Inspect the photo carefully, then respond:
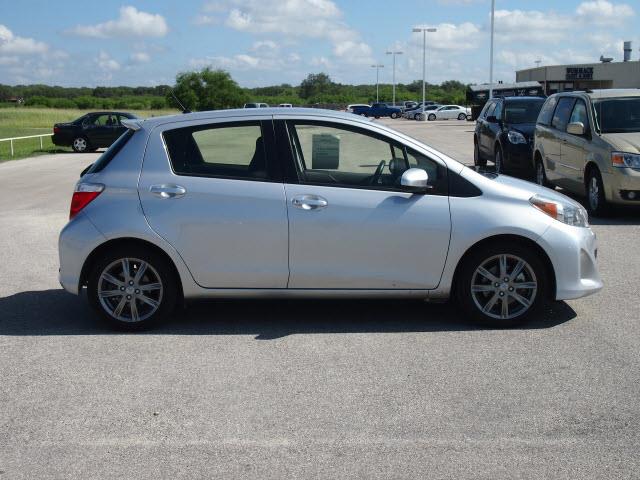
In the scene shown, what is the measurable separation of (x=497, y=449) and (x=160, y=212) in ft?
10.7

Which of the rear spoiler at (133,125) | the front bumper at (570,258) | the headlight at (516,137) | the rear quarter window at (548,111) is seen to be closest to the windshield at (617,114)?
the rear quarter window at (548,111)

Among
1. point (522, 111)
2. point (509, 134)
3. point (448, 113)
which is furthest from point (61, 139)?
point (448, 113)

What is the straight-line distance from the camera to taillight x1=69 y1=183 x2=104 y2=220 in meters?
6.62

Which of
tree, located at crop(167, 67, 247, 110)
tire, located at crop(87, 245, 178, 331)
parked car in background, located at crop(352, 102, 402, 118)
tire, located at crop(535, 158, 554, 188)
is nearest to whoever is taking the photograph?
tire, located at crop(87, 245, 178, 331)

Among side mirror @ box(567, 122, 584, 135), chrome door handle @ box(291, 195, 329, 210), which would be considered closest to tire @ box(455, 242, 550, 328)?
chrome door handle @ box(291, 195, 329, 210)

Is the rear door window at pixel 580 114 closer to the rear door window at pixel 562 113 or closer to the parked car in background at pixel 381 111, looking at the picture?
the rear door window at pixel 562 113

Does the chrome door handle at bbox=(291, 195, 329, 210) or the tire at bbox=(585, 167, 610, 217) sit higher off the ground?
the chrome door handle at bbox=(291, 195, 329, 210)

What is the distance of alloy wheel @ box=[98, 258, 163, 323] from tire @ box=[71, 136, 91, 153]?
29.0 meters

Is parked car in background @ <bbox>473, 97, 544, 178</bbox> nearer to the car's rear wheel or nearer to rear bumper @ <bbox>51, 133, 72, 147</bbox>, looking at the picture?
the car's rear wheel

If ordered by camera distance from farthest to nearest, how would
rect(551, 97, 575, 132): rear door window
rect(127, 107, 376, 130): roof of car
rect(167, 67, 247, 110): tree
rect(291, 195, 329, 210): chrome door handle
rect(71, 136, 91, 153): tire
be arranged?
rect(167, 67, 247, 110): tree → rect(71, 136, 91, 153): tire → rect(551, 97, 575, 132): rear door window → rect(127, 107, 376, 130): roof of car → rect(291, 195, 329, 210): chrome door handle

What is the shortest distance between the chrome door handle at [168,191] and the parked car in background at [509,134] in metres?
11.7

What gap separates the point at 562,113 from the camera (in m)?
14.5

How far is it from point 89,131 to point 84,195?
1133 inches

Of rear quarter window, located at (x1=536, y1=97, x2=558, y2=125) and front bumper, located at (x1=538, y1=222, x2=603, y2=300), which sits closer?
front bumper, located at (x1=538, y1=222, x2=603, y2=300)
